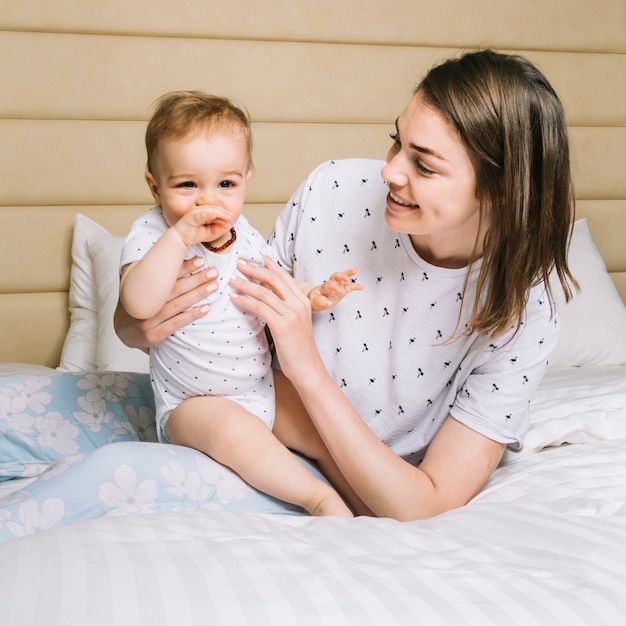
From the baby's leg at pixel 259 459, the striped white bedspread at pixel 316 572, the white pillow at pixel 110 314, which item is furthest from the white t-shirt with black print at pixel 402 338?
the white pillow at pixel 110 314

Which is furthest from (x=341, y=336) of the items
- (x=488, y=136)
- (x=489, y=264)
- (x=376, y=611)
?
(x=376, y=611)

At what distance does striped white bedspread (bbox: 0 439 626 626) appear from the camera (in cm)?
80

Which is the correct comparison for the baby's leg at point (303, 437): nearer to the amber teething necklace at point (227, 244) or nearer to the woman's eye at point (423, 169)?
the amber teething necklace at point (227, 244)

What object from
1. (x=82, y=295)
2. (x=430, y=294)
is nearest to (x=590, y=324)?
(x=430, y=294)

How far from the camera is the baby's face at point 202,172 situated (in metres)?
1.28

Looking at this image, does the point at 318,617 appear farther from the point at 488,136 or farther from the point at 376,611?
the point at 488,136

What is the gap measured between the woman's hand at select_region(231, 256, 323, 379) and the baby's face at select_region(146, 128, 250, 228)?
0.13 metres

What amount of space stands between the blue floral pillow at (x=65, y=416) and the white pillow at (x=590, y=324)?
1326 mm

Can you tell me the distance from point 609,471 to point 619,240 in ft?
5.96

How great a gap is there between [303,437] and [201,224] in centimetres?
47

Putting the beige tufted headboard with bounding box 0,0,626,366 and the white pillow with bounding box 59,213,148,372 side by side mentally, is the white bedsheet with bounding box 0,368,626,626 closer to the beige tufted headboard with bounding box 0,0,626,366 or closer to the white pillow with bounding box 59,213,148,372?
→ the white pillow with bounding box 59,213,148,372

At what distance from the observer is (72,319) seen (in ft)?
8.21

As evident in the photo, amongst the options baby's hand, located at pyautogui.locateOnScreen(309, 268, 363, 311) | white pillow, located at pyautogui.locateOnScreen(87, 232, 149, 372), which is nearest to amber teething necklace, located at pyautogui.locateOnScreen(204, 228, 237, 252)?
baby's hand, located at pyautogui.locateOnScreen(309, 268, 363, 311)

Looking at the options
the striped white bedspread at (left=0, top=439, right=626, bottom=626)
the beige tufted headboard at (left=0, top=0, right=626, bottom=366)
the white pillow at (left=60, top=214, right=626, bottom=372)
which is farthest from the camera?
the beige tufted headboard at (left=0, top=0, right=626, bottom=366)
